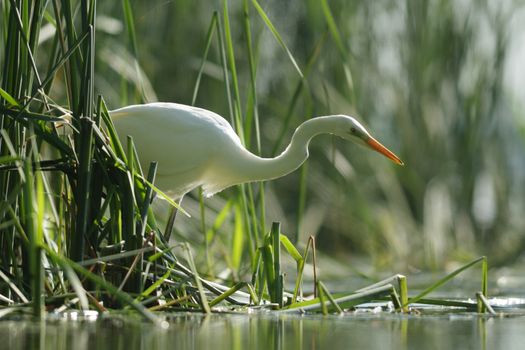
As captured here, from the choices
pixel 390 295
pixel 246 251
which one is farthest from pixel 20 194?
pixel 246 251

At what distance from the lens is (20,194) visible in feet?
10.6

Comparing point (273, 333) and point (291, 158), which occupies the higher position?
point (291, 158)

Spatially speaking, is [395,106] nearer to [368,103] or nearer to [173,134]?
[368,103]

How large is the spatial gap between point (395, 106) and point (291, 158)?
324 centimetres

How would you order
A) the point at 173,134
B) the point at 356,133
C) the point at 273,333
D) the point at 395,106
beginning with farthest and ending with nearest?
the point at 395,106 → the point at 173,134 → the point at 356,133 → the point at 273,333

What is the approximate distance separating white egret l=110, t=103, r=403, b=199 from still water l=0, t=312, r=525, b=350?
1170 mm

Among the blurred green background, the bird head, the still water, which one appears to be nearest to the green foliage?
the blurred green background

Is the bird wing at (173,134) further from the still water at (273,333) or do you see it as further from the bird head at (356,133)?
the still water at (273,333)

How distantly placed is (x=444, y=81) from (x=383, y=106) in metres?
0.54

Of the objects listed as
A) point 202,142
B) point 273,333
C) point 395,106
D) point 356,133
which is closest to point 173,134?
point 202,142

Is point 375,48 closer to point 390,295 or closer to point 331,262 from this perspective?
point 331,262

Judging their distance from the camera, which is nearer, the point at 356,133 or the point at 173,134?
the point at 356,133

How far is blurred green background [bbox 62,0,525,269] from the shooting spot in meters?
7.04

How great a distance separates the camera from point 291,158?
14.6 ft
